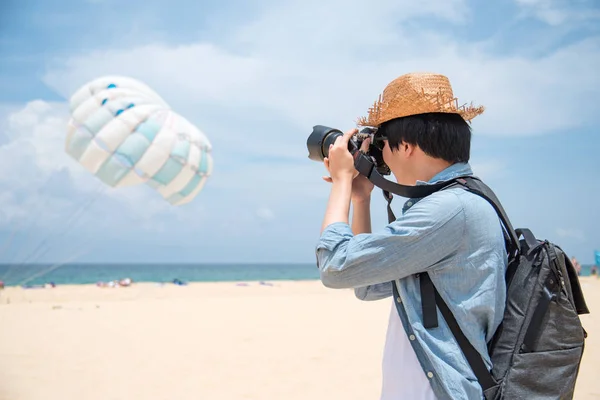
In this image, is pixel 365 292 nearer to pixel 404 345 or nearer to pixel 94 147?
pixel 404 345

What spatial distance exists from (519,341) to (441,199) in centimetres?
41

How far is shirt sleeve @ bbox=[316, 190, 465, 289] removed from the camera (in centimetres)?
130

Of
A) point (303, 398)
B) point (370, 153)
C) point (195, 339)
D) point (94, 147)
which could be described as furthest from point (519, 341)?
point (94, 147)

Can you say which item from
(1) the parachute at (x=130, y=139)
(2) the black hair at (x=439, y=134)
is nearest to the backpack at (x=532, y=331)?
(2) the black hair at (x=439, y=134)

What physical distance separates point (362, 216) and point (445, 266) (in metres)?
0.55

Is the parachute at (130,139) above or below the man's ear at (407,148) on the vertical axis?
above

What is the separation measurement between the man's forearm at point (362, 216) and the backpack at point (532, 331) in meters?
0.50

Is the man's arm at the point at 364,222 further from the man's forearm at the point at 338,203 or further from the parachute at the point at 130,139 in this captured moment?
the parachute at the point at 130,139

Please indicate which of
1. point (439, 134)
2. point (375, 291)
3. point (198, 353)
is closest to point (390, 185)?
A: point (439, 134)

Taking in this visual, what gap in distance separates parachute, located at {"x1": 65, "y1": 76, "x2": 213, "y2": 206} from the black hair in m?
9.52

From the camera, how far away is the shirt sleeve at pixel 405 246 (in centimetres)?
130

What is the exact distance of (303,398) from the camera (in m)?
5.29

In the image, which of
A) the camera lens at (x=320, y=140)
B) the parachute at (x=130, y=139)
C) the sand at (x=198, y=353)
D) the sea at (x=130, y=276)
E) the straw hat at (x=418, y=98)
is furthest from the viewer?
the sea at (x=130, y=276)

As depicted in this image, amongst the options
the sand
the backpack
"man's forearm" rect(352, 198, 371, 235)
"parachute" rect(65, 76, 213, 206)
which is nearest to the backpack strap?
the backpack
